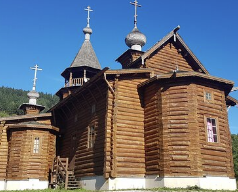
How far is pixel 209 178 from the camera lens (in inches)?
563

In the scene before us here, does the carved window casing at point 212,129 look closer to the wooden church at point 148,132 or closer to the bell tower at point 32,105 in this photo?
the wooden church at point 148,132

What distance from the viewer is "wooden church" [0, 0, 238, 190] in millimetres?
14719

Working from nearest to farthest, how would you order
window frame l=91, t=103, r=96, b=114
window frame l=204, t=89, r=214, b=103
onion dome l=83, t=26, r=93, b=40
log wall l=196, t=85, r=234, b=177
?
log wall l=196, t=85, r=234, b=177 < window frame l=204, t=89, r=214, b=103 < window frame l=91, t=103, r=96, b=114 < onion dome l=83, t=26, r=93, b=40

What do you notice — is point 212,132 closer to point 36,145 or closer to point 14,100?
point 36,145

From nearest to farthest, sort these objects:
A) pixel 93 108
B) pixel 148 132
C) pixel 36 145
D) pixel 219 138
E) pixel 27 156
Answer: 1. pixel 219 138
2. pixel 148 132
3. pixel 93 108
4. pixel 27 156
5. pixel 36 145

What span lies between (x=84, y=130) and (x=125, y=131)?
155 inches

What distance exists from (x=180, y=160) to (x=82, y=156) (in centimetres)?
682

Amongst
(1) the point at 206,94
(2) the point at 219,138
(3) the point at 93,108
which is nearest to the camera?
(2) the point at 219,138

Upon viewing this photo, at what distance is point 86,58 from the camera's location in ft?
98.1

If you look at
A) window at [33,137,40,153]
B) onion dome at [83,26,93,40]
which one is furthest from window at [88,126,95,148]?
onion dome at [83,26,93,40]

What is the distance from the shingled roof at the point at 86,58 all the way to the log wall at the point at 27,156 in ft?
29.7

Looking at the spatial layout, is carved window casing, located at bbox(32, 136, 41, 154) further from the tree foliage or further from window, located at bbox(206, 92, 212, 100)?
the tree foliage

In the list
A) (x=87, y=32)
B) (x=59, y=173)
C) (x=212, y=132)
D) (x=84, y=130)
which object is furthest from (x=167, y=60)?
(x=87, y=32)

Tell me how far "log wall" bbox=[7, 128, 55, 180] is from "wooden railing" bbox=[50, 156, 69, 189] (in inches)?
45.8
